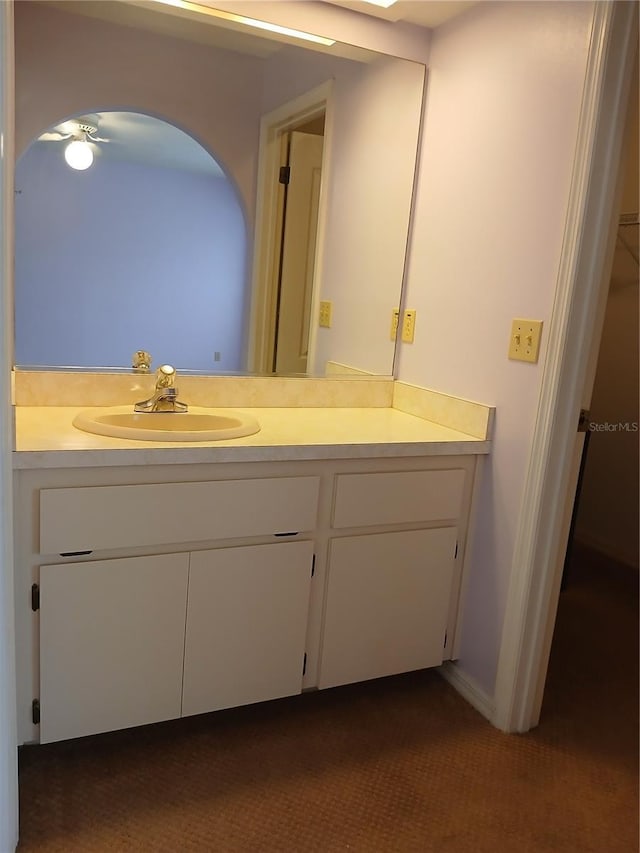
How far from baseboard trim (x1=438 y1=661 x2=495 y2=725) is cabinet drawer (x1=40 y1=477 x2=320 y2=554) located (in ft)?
2.56

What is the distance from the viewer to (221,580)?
1665mm

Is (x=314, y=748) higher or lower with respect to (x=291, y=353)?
lower

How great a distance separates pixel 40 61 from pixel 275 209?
762mm

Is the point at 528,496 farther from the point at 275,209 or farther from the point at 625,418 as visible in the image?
the point at 625,418

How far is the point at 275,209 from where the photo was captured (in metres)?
2.15

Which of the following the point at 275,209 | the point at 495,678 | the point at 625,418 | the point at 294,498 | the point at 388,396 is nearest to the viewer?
the point at 294,498

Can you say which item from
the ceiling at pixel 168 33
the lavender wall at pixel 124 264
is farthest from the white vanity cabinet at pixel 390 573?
the ceiling at pixel 168 33

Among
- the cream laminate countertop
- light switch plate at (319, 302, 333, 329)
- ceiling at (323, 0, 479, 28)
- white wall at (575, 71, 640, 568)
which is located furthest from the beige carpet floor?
ceiling at (323, 0, 479, 28)

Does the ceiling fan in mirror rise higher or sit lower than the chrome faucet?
higher

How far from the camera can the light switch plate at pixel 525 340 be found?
1.77m

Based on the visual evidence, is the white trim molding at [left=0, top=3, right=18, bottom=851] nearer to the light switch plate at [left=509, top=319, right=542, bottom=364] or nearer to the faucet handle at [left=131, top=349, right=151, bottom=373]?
the faucet handle at [left=131, top=349, right=151, bottom=373]

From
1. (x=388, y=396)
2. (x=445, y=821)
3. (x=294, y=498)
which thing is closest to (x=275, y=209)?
(x=388, y=396)

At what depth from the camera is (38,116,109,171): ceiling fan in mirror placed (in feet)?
5.93

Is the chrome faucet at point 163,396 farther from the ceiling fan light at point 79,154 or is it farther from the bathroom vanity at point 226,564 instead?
the ceiling fan light at point 79,154
